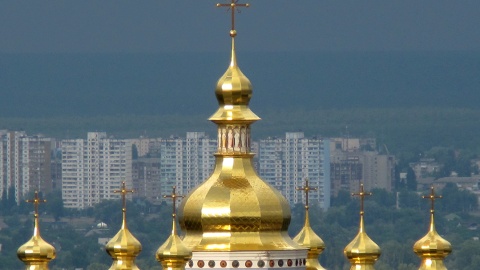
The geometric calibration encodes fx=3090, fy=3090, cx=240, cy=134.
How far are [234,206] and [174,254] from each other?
34.4 inches

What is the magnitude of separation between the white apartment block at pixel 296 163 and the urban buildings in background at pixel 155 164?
33 millimetres

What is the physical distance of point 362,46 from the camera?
189 m

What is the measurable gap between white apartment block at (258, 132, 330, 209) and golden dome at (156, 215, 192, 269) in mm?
84859

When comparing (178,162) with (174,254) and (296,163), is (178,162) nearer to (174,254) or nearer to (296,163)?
(296,163)

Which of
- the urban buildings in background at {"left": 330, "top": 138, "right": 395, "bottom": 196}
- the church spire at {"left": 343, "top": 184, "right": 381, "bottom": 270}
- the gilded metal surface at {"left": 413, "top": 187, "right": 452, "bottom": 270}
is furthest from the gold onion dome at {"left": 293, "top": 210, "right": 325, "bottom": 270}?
the urban buildings in background at {"left": 330, "top": 138, "right": 395, "bottom": 196}

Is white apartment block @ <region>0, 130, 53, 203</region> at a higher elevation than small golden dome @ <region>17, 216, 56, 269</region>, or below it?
higher

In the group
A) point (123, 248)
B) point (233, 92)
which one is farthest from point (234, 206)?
point (123, 248)

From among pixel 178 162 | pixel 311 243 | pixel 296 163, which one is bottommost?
pixel 311 243

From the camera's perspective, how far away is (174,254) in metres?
22.9

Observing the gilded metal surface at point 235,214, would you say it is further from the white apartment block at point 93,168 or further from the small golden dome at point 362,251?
the white apartment block at point 93,168

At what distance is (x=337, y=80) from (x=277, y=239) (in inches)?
6482

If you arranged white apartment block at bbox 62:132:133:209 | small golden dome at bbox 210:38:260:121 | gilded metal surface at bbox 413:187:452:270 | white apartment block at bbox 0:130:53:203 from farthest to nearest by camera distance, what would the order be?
white apartment block at bbox 0:130:53:203 → white apartment block at bbox 62:132:133:209 → gilded metal surface at bbox 413:187:452:270 → small golden dome at bbox 210:38:260:121

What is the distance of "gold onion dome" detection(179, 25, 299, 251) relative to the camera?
2356 centimetres

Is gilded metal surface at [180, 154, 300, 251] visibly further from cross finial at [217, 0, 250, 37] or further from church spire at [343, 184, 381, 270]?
church spire at [343, 184, 381, 270]
